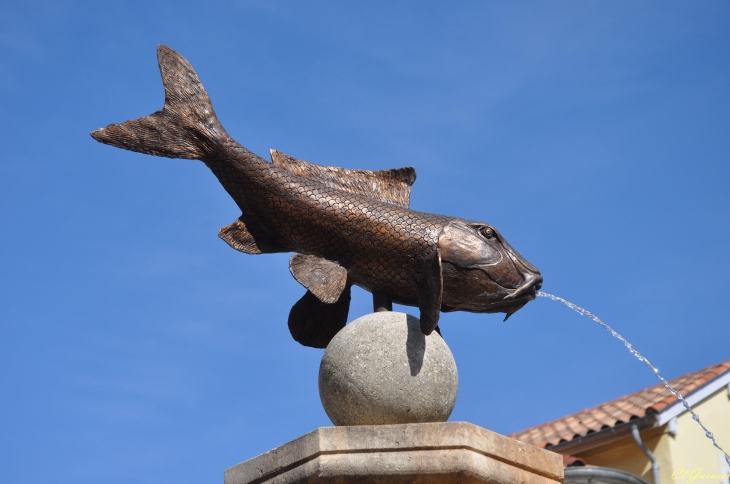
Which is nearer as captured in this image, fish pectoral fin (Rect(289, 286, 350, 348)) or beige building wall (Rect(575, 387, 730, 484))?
fish pectoral fin (Rect(289, 286, 350, 348))

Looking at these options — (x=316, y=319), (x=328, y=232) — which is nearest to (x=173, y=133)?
(x=328, y=232)

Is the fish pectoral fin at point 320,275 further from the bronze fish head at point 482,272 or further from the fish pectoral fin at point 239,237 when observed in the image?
the bronze fish head at point 482,272

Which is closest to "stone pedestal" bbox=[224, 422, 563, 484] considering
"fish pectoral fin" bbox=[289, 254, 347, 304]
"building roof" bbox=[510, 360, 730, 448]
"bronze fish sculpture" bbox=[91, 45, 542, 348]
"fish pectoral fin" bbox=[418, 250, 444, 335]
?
"fish pectoral fin" bbox=[418, 250, 444, 335]

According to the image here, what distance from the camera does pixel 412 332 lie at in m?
5.66

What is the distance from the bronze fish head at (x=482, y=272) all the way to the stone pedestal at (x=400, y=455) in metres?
1.17

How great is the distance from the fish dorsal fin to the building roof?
8544 millimetres

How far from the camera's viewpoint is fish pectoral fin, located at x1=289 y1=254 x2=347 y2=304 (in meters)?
6.16

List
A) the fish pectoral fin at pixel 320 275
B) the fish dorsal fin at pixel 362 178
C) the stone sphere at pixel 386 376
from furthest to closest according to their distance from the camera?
the fish dorsal fin at pixel 362 178 < the fish pectoral fin at pixel 320 275 < the stone sphere at pixel 386 376

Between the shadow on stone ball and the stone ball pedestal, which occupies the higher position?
the shadow on stone ball

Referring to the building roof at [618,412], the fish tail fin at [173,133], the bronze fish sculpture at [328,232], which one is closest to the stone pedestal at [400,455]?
Answer: the bronze fish sculpture at [328,232]

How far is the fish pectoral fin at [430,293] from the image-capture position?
18.7 ft

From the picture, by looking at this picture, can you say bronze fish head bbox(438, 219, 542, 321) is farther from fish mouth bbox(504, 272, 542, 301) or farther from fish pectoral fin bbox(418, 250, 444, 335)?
fish pectoral fin bbox(418, 250, 444, 335)

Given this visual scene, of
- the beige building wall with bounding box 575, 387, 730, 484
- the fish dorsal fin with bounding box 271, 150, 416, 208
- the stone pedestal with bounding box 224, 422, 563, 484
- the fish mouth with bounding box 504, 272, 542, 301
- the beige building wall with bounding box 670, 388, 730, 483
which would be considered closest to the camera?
the stone pedestal with bounding box 224, 422, 563, 484

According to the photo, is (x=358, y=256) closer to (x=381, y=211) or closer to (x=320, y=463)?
(x=381, y=211)
